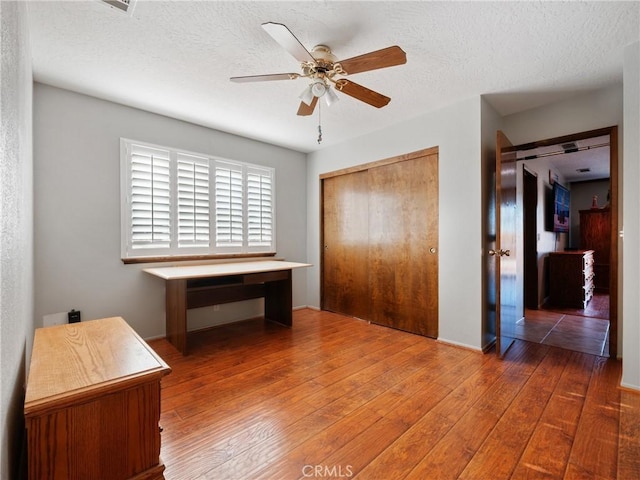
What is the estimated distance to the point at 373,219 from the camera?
400 centimetres

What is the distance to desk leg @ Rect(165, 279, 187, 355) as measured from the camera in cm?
295

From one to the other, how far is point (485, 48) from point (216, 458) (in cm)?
318

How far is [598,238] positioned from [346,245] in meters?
5.61

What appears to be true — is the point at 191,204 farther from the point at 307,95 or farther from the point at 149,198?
the point at 307,95

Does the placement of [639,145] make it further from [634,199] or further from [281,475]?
[281,475]

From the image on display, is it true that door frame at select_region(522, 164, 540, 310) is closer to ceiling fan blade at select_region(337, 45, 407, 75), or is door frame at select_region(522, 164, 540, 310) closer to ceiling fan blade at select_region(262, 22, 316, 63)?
ceiling fan blade at select_region(337, 45, 407, 75)

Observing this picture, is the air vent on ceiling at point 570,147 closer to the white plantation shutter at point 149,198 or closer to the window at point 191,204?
the window at point 191,204

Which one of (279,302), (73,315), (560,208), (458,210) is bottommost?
(279,302)

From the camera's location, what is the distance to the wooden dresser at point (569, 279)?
190 inches

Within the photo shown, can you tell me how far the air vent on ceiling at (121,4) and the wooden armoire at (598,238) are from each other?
8.05 meters

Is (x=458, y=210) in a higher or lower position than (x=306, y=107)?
lower

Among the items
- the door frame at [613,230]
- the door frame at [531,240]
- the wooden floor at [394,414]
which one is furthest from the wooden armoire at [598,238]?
the wooden floor at [394,414]

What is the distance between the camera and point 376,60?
1.86 metres

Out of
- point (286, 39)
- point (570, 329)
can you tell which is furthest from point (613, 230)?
point (286, 39)
